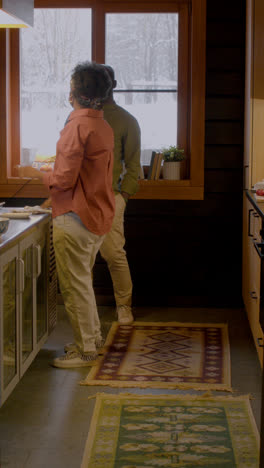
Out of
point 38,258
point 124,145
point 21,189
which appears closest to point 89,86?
point 38,258

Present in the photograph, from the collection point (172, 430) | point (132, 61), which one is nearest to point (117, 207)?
point (132, 61)

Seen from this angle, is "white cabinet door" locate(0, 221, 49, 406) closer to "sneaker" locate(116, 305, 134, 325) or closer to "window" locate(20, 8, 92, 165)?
"sneaker" locate(116, 305, 134, 325)

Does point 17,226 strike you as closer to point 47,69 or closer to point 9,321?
point 9,321

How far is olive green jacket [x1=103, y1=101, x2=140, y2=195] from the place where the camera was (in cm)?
465

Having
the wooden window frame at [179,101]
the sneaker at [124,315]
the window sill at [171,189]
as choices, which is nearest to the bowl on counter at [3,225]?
the sneaker at [124,315]

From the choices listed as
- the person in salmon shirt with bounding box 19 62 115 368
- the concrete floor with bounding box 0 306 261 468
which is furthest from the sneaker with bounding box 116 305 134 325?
the person in salmon shirt with bounding box 19 62 115 368

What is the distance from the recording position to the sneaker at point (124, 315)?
4.79 m

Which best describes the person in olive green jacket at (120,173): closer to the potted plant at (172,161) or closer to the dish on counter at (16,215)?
the potted plant at (172,161)

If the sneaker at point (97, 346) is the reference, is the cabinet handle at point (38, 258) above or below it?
above

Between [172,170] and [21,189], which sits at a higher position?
[172,170]

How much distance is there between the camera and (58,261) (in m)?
3.72

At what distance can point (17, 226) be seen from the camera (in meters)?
3.37

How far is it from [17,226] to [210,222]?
222 centimetres

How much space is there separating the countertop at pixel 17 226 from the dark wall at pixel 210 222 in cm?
156
